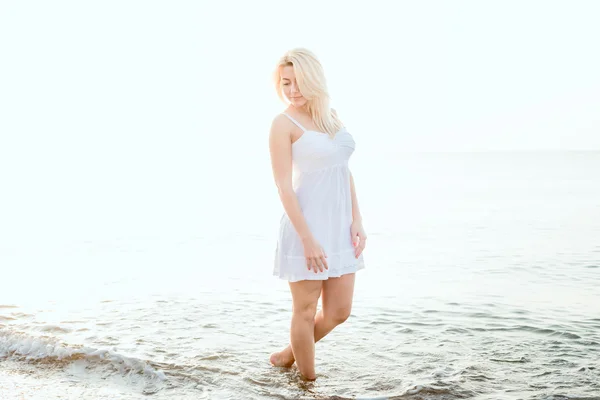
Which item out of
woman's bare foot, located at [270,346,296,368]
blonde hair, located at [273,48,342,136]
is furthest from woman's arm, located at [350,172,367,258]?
woman's bare foot, located at [270,346,296,368]

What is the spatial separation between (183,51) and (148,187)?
25744 mm

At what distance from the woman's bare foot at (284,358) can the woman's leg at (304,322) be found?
24 cm

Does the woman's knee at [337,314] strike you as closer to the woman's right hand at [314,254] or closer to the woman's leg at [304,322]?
the woman's leg at [304,322]

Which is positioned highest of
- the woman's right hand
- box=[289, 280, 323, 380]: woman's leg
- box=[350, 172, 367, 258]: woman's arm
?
box=[350, 172, 367, 258]: woman's arm

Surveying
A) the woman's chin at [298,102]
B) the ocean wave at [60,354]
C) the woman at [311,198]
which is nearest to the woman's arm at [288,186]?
the woman at [311,198]

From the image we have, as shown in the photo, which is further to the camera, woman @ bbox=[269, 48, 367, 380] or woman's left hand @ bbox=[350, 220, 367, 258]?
woman's left hand @ bbox=[350, 220, 367, 258]

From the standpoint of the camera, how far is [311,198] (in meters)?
3.81

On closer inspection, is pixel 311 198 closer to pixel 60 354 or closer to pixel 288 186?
pixel 288 186

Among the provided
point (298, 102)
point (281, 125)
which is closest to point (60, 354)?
point (281, 125)

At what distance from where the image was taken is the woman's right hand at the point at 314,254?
3711 mm

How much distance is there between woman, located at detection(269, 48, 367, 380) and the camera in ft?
12.1

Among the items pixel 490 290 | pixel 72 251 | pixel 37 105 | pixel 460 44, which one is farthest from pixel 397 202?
pixel 37 105

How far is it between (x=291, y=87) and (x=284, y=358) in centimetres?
178

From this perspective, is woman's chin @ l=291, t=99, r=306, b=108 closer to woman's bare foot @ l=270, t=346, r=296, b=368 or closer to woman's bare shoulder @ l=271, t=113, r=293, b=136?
woman's bare shoulder @ l=271, t=113, r=293, b=136
